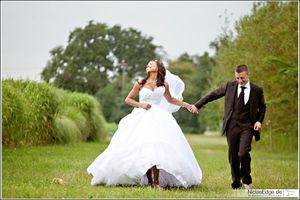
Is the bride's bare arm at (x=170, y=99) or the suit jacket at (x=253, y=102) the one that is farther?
the bride's bare arm at (x=170, y=99)

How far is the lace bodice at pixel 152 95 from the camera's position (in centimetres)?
814

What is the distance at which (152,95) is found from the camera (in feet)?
26.8

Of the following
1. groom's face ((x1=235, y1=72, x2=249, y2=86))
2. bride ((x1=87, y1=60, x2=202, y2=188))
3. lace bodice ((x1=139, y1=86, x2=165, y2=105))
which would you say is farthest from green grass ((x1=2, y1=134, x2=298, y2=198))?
groom's face ((x1=235, y1=72, x2=249, y2=86))

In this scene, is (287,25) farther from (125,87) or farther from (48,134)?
(125,87)

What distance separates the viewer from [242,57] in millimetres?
23906

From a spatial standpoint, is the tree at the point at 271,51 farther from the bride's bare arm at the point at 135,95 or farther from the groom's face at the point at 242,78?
the bride's bare arm at the point at 135,95

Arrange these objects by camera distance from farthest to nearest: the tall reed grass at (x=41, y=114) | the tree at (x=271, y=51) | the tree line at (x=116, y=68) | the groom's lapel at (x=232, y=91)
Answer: the tree line at (x=116, y=68) < the tree at (x=271, y=51) < the tall reed grass at (x=41, y=114) < the groom's lapel at (x=232, y=91)

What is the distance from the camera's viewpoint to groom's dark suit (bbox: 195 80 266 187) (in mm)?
8133

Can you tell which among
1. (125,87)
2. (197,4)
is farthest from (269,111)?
(125,87)

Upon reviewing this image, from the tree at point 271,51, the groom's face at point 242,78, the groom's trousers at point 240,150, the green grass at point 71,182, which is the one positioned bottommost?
the green grass at point 71,182

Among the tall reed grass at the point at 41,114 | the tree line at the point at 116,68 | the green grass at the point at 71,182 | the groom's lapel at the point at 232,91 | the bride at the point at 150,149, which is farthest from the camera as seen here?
the tree line at the point at 116,68

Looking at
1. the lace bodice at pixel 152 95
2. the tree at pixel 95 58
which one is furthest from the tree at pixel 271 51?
the tree at pixel 95 58

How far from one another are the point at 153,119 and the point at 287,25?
1385 centimetres

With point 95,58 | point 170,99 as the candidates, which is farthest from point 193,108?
point 95,58
